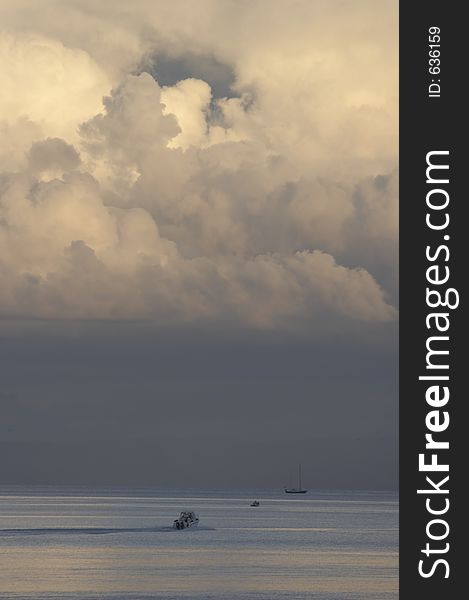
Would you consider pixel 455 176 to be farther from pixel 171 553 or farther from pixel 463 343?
pixel 171 553

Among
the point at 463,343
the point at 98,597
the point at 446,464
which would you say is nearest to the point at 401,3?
the point at 463,343

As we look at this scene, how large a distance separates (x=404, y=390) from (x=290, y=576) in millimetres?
91034

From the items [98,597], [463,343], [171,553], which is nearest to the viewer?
[463,343]

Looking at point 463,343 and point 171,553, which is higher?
point 171,553

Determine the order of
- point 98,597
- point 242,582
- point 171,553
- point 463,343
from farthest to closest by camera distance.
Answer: point 171,553 < point 242,582 < point 98,597 < point 463,343

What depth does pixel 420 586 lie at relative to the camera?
138 ft

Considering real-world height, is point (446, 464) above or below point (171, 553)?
below

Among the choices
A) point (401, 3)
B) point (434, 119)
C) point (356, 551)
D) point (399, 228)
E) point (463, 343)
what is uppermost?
point (356, 551)

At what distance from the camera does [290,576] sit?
417 feet

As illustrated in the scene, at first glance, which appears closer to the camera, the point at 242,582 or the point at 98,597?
the point at 98,597

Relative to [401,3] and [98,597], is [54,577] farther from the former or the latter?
[401,3]

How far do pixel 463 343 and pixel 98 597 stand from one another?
238 ft

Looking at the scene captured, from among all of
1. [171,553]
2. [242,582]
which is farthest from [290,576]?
[171,553]

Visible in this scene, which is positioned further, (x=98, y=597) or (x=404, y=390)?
(x=98, y=597)
